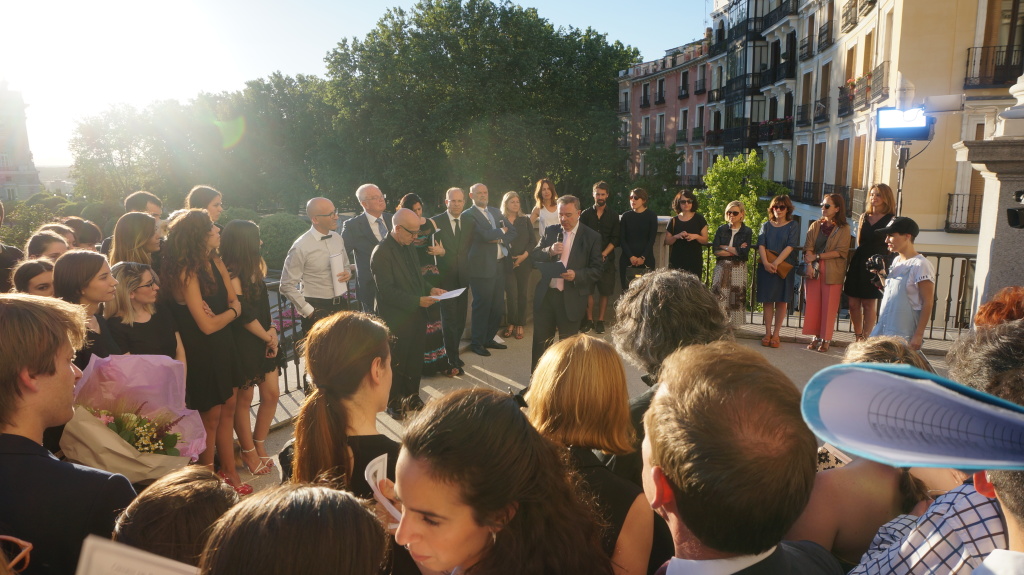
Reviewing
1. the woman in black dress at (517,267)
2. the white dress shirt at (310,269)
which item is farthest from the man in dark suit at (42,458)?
the woman in black dress at (517,267)

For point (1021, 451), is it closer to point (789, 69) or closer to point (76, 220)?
point (76, 220)

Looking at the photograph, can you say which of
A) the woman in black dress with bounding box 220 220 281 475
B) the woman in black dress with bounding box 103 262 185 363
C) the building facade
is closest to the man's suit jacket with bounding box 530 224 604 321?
the woman in black dress with bounding box 220 220 281 475

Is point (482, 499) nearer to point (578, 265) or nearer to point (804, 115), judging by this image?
point (578, 265)

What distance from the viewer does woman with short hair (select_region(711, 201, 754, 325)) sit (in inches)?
305

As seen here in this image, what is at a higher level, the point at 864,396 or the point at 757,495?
the point at 864,396

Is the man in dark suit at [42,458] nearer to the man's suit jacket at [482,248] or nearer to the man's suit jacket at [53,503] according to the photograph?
the man's suit jacket at [53,503]

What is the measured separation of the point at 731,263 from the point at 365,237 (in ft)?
13.7

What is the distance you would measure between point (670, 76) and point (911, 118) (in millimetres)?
46756

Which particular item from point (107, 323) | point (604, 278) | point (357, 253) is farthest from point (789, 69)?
point (107, 323)

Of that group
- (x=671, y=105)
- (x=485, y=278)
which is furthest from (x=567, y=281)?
(x=671, y=105)

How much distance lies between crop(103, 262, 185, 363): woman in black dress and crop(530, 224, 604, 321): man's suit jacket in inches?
135

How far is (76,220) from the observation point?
668cm

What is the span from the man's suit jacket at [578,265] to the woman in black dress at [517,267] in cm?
162

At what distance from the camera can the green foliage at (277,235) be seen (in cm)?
3030
